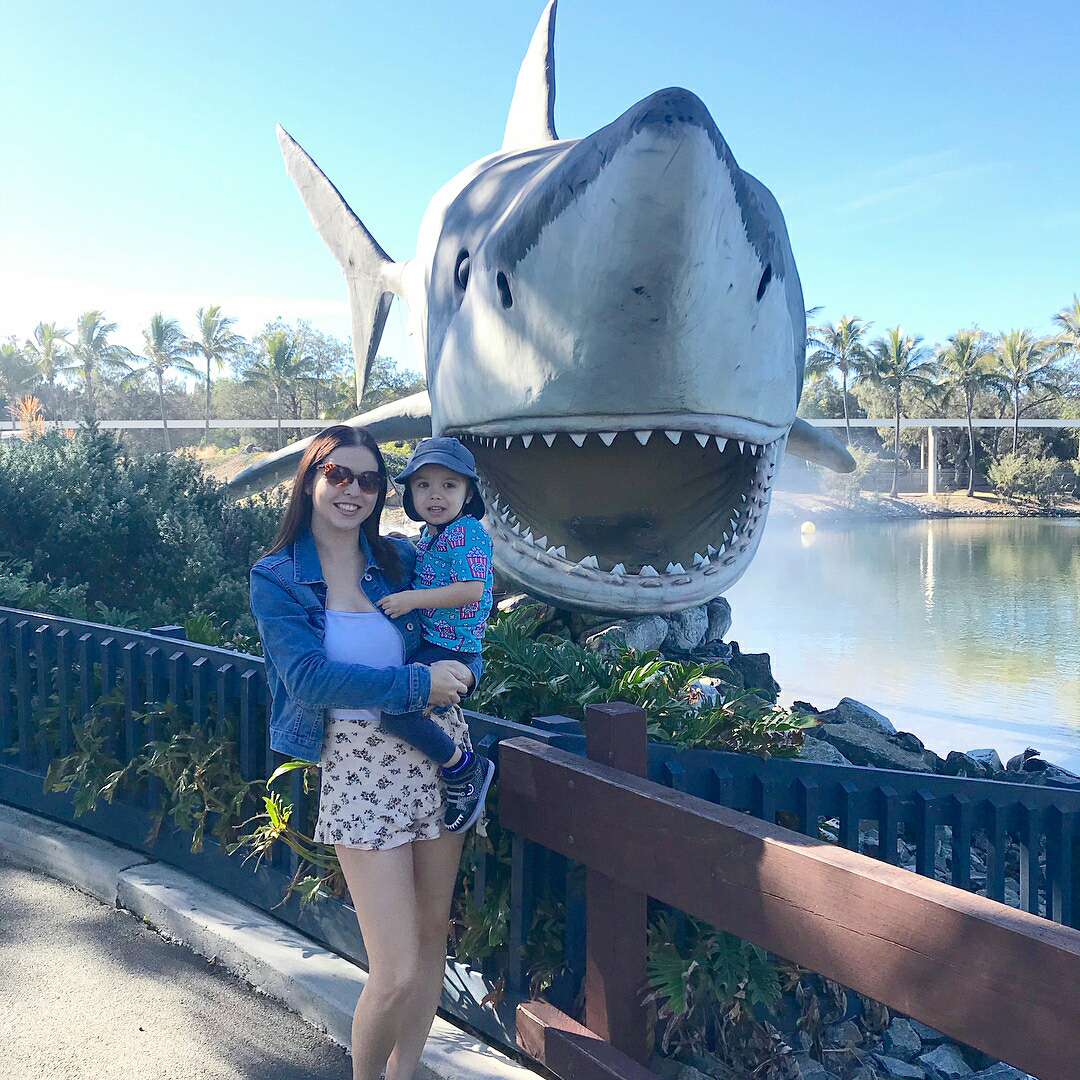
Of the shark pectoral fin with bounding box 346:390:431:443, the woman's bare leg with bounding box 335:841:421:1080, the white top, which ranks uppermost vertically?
the shark pectoral fin with bounding box 346:390:431:443

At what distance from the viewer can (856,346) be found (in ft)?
200

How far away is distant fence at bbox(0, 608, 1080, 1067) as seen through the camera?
2363mm

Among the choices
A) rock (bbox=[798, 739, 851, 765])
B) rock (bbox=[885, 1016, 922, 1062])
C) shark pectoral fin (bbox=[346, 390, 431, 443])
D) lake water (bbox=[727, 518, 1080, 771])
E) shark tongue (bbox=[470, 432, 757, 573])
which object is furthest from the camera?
lake water (bbox=[727, 518, 1080, 771])

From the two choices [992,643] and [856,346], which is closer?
[992,643]

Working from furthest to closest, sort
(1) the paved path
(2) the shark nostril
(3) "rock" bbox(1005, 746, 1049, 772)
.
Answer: (3) "rock" bbox(1005, 746, 1049, 772)
(2) the shark nostril
(1) the paved path

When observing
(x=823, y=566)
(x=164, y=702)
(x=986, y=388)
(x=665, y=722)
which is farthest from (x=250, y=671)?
(x=986, y=388)

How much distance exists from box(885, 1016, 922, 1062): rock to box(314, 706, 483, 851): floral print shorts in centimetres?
146

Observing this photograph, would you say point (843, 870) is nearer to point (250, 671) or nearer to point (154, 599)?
point (250, 671)

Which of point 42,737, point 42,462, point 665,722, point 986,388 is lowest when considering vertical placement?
point 42,737

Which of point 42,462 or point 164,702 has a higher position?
point 42,462

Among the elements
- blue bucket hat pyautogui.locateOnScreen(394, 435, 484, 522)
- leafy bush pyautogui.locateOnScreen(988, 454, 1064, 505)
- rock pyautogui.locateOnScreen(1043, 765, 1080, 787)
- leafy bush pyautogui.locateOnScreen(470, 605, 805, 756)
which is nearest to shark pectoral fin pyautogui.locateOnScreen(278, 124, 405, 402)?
leafy bush pyautogui.locateOnScreen(470, 605, 805, 756)

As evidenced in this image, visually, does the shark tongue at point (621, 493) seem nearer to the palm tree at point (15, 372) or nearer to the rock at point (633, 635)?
the rock at point (633, 635)

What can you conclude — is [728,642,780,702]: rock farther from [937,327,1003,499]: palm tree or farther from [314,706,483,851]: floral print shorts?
[937,327,1003,499]: palm tree

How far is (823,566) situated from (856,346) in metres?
44.8
